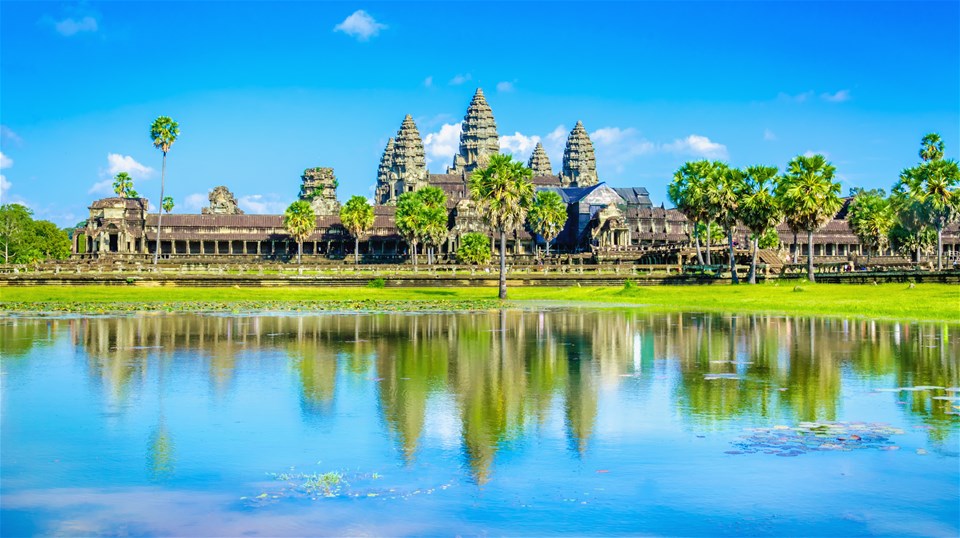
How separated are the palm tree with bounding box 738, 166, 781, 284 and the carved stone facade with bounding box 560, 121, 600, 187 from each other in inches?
4582

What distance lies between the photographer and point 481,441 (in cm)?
1370

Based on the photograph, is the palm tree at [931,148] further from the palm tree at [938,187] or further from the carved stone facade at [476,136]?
the carved stone facade at [476,136]

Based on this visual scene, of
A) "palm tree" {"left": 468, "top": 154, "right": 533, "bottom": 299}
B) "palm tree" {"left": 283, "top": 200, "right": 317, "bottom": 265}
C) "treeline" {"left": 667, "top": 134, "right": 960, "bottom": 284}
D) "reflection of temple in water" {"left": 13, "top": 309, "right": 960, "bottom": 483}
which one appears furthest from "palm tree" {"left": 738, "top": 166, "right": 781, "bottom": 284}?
"palm tree" {"left": 283, "top": 200, "right": 317, "bottom": 265}

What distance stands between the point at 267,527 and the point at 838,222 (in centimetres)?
15549

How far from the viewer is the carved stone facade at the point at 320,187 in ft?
585

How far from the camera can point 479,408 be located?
645 inches

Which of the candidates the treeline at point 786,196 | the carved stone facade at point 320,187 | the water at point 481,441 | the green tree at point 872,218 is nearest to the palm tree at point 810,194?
the treeline at point 786,196

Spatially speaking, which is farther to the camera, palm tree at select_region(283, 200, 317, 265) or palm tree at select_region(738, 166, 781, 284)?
palm tree at select_region(283, 200, 317, 265)

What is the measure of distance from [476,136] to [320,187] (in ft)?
103

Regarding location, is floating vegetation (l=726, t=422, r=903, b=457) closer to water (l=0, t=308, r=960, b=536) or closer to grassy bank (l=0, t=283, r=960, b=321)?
water (l=0, t=308, r=960, b=536)

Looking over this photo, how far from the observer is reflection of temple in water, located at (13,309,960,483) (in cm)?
1556

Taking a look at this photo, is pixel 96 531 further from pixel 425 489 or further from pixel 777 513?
pixel 777 513

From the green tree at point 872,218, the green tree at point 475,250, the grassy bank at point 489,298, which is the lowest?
the grassy bank at point 489,298

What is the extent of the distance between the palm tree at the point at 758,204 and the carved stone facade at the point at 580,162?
116382 mm
